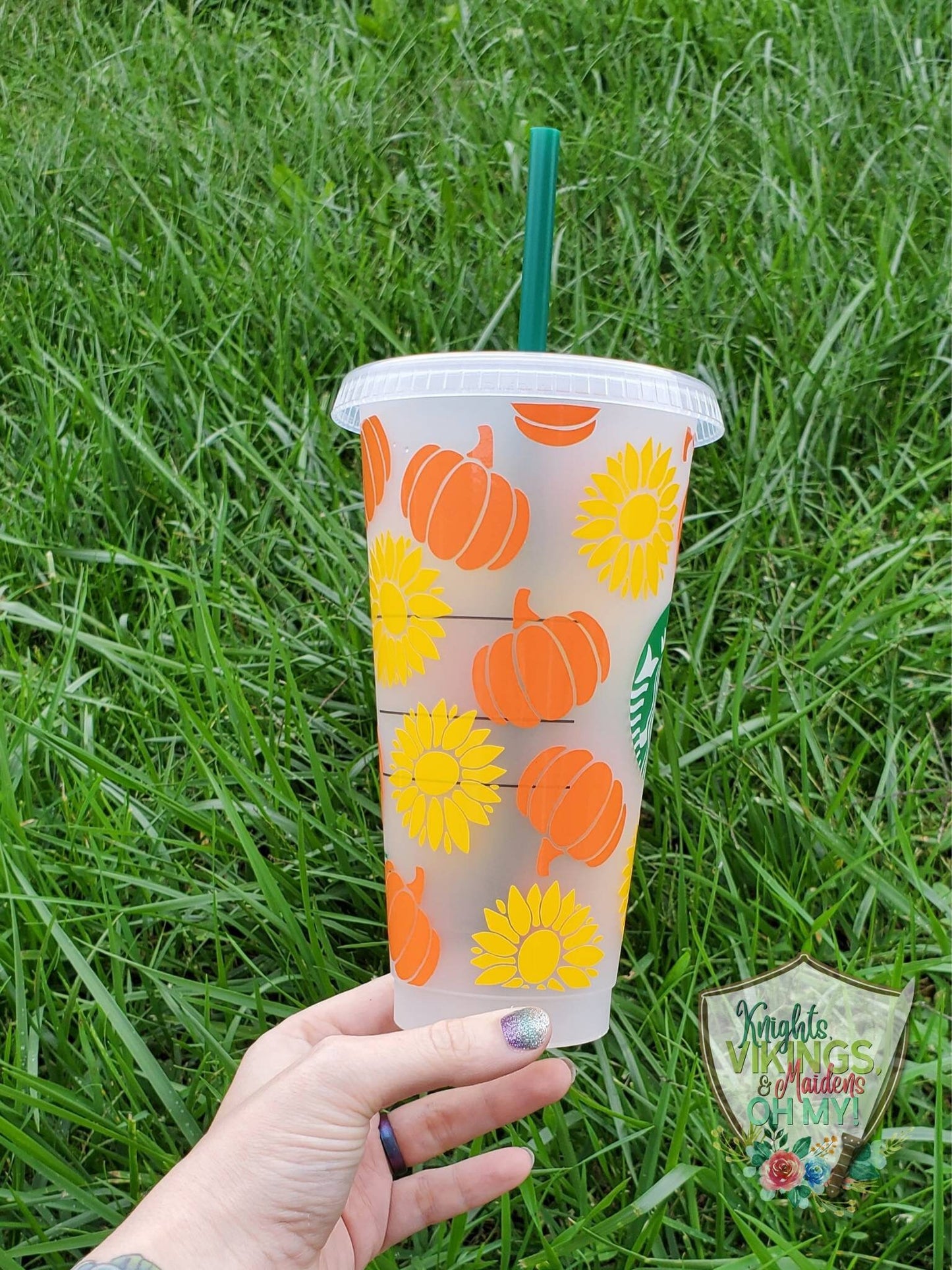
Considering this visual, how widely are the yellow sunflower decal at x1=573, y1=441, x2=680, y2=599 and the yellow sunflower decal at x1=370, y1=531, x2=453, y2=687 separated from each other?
0.12 metres

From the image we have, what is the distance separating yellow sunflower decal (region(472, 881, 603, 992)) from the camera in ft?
2.50

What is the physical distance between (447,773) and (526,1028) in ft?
0.62

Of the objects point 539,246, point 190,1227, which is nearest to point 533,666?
point 539,246

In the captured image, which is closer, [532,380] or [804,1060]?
[532,380]

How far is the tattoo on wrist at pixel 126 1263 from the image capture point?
0.66 meters

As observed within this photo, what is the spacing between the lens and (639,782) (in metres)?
0.83

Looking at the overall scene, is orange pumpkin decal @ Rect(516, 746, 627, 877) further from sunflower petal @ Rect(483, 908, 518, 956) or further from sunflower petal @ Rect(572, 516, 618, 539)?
sunflower petal @ Rect(572, 516, 618, 539)

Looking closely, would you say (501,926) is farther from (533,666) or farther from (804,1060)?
(804,1060)

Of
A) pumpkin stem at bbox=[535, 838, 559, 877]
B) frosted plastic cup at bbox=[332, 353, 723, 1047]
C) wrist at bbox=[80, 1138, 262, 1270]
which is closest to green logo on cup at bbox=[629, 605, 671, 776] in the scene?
frosted plastic cup at bbox=[332, 353, 723, 1047]

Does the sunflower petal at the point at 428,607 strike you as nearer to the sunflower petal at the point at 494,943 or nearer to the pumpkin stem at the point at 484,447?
the pumpkin stem at the point at 484,447

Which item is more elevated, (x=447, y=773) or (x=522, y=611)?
(x=522, y=611)

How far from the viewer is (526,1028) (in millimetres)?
720

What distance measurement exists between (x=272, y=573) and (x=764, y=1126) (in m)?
0.84

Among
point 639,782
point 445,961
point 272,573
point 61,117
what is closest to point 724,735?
point 639,782
